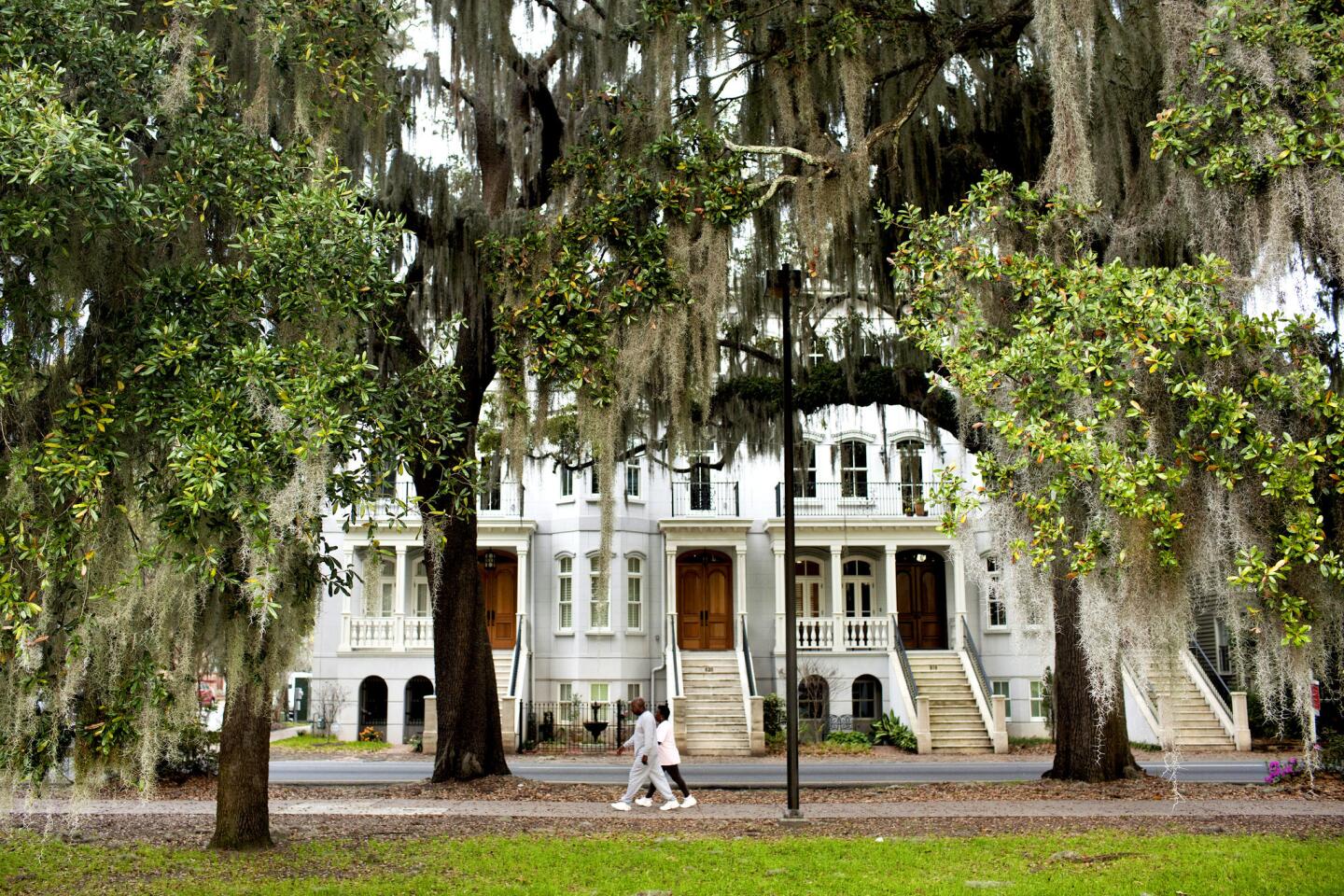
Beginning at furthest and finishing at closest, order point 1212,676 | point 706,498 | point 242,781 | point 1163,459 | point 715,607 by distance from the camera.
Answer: point 715,607 → point 706,498 → point 1212,676 → point 242,781 → point 1163,459

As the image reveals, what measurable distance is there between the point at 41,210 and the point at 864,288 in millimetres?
10587

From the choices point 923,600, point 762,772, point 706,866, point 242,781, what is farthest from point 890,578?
point 242,781

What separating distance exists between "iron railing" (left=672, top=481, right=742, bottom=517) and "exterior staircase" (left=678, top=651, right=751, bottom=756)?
330 centimetres

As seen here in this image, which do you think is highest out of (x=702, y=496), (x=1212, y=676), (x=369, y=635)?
(x=702, y=496)

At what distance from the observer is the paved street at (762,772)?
53.6 ft

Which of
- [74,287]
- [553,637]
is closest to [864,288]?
[74,287]

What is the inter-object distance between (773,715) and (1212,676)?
8913 millimetres

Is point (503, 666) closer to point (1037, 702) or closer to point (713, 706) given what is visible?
point (713, 706)

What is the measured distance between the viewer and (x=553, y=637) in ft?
86.9

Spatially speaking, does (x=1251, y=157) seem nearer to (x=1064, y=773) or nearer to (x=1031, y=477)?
(x=1031, y=477)

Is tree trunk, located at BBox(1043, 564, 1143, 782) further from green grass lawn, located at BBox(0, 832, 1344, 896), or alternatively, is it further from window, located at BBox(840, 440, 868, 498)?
window, located at BBox(840, 440, 868, 498)

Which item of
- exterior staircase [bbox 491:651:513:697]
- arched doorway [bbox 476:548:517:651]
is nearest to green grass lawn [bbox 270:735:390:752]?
exterior staircase [bbox 491:651:513:697]

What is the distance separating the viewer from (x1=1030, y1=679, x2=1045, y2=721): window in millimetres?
24922

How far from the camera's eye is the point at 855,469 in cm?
2703
